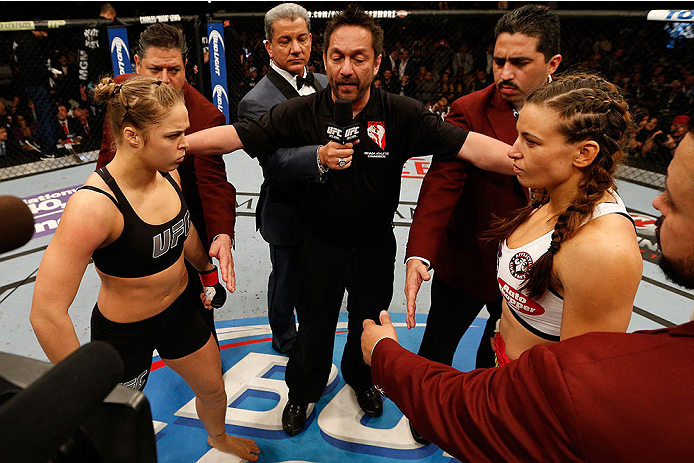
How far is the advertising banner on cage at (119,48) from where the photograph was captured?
5.70 m

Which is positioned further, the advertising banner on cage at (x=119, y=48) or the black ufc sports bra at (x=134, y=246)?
the advertising banner on cage at (x=119, y=48)

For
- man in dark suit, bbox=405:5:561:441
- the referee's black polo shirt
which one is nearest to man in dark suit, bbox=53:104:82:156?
the referee's black polo shirt

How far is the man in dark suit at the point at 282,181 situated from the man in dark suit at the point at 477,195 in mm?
871

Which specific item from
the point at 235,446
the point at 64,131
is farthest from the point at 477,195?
the point at 64,131

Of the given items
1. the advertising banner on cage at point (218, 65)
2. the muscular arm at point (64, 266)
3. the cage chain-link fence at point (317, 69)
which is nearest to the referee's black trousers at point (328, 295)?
the muscular arm at point (64, 266)

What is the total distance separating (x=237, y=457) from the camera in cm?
222

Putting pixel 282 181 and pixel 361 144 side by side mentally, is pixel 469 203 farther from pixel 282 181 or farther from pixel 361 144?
pixel 282 181

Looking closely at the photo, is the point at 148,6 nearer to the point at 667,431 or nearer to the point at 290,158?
the point at 290,158

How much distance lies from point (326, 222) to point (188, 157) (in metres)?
0.83

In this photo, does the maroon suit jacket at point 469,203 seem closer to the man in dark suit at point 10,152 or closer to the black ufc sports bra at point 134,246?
the black ufc sports bra at point 134,246

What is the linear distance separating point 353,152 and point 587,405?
4.62 ft

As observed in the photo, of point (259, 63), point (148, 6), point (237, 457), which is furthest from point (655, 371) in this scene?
point (148, 6)

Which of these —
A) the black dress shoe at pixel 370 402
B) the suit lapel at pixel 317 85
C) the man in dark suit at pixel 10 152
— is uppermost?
the suit lapel at pixel 317 85

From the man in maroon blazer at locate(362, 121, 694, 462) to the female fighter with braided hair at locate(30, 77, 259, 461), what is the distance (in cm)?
115
